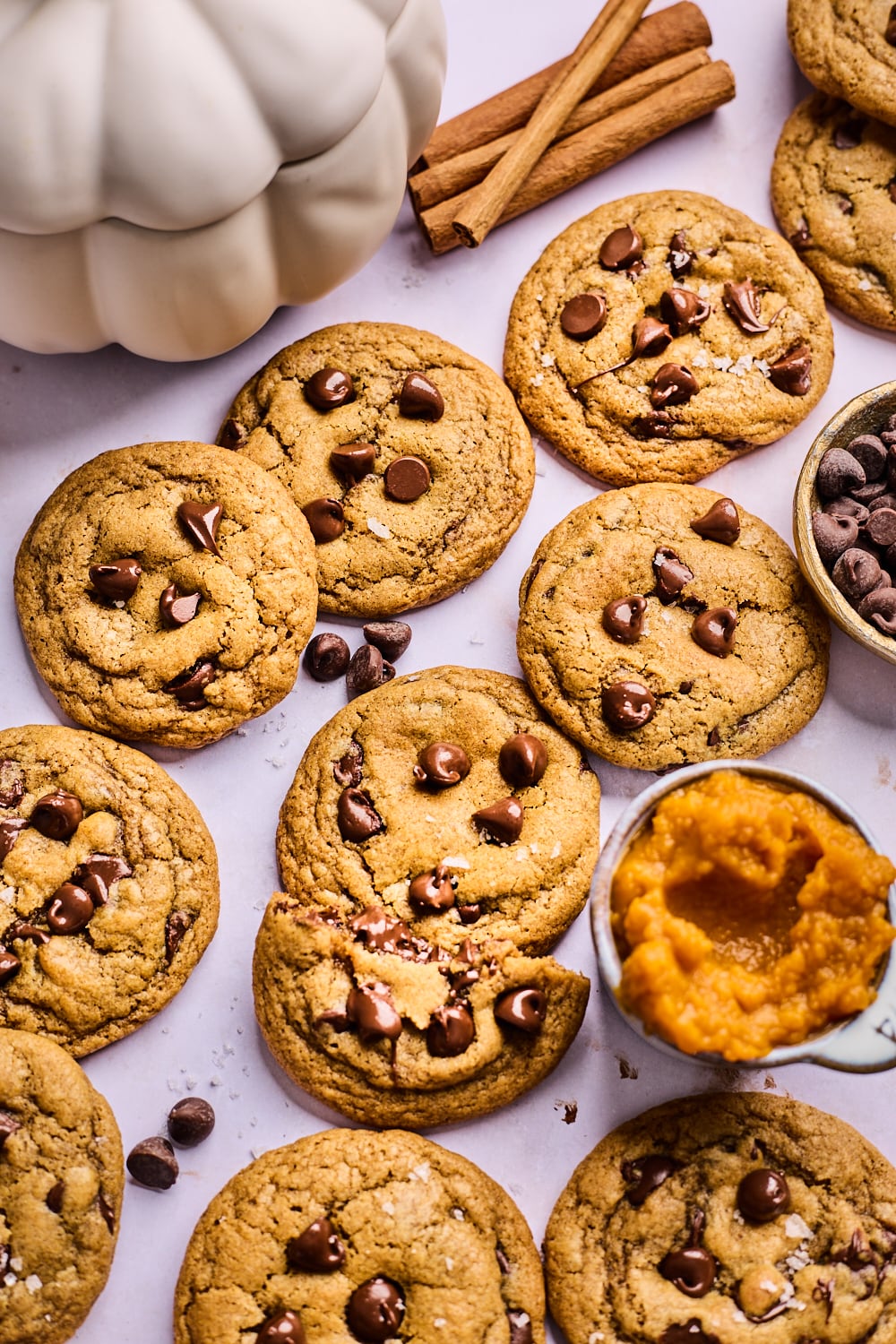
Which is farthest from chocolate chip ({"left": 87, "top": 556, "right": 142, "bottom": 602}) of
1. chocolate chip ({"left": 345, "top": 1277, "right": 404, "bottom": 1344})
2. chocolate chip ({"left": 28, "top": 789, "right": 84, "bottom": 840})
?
chocolate chip ({"left": 345, "top": 1277, "right": 404, "bottom": 1344})

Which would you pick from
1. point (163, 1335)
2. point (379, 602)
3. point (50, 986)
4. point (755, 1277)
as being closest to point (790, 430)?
point (379, 602)

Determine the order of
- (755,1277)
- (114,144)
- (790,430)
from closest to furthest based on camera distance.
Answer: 1. (114,144)
2. (755,1277)
3. (790,430)

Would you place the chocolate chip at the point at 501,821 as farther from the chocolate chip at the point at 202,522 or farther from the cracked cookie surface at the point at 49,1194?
the cracked cookie surface at the point at 49,1194

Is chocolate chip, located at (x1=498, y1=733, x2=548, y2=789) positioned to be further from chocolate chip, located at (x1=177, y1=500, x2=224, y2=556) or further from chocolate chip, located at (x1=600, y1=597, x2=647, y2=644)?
chocolate chip, located at (x1=177, y1=500, x2=224, y2=556)

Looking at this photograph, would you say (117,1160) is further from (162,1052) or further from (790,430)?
(790,430)

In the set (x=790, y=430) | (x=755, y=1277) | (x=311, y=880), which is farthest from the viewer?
(x=790, y=430)
